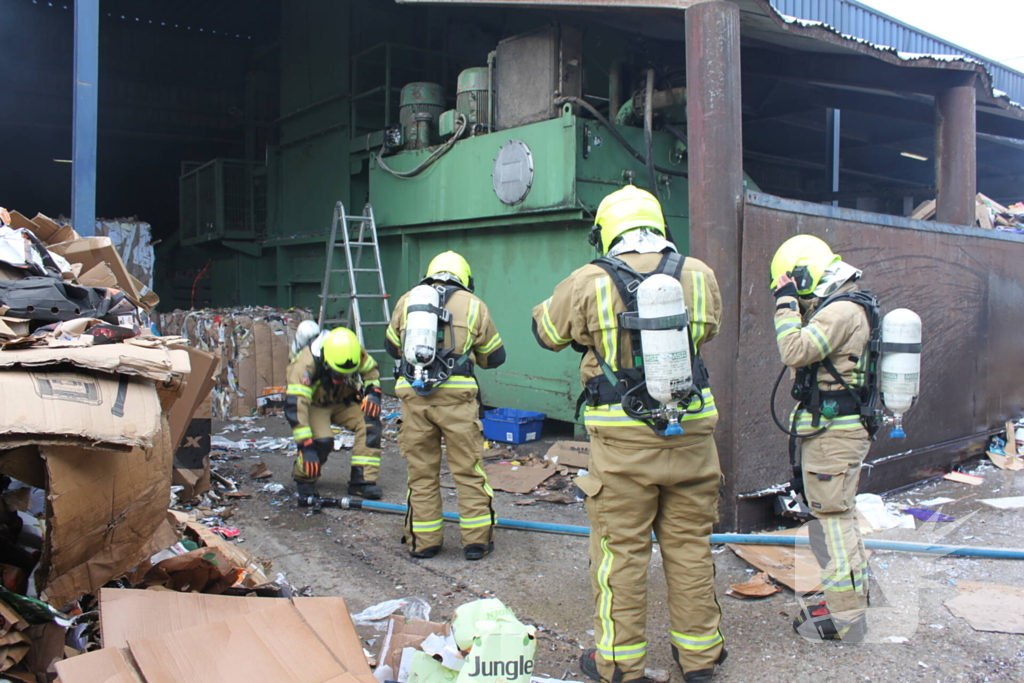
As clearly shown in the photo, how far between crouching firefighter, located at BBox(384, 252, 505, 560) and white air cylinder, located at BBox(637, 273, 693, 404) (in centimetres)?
178

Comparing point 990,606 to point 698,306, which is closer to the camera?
point 698,306

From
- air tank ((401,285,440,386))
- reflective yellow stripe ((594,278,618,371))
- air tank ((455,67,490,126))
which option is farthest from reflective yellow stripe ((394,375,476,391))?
air tank ((455,67,490,126))

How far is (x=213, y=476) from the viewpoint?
5.74m

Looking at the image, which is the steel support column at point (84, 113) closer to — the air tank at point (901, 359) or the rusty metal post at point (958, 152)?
the air tank at point (901, 359)

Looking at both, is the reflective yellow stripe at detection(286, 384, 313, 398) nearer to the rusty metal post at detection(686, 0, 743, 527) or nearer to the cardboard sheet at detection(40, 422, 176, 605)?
the cardboard sheet at detection(40, 422, 176, 605)

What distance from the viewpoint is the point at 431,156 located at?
827cm

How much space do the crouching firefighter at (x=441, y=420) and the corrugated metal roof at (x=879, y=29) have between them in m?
4.73

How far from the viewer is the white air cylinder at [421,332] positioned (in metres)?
4.14

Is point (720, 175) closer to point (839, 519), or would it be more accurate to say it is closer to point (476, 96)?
point (839, 519)

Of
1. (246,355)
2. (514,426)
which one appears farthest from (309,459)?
(246,355)

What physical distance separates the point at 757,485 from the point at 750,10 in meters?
3.11

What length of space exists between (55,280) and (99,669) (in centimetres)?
194

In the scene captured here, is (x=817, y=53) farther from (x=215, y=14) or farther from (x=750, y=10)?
(x=215, y=14)

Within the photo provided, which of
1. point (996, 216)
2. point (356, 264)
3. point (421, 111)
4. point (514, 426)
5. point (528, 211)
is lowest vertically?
point (514, 426)
